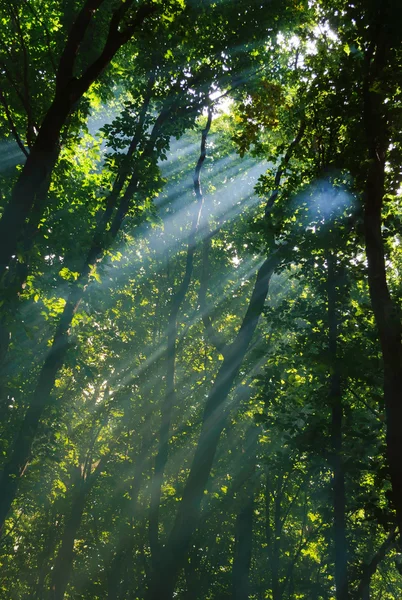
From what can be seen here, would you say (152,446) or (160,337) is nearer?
(160,337)

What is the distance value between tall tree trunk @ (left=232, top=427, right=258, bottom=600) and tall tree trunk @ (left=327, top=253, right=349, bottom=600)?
8922 mm

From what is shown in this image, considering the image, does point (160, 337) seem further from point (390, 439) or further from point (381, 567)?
point (390, 439)

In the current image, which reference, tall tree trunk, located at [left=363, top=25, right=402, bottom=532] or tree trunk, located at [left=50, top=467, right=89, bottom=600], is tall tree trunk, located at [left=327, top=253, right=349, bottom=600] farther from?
tree trunk, located at [left=50, top=467, right=89, bottom=600]

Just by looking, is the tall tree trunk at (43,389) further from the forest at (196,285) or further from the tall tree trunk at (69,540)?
the tall tree trunk at (69,540)

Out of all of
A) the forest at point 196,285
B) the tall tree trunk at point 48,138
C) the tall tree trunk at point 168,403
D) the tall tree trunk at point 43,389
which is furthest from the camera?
the tall tree trunk at point 168,403

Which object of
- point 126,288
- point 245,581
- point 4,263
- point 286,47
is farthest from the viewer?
point 126,288

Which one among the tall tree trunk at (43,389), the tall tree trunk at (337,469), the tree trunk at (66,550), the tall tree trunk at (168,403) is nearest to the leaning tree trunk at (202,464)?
the tall tree trunk at (337,469)

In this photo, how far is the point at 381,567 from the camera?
24531 mm

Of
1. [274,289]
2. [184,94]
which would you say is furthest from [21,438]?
[274,289]

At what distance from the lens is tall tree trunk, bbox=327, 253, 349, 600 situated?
1010cm

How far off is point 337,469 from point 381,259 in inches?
233

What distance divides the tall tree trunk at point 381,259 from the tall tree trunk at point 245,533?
15.0m

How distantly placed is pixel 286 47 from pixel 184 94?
3.48 m

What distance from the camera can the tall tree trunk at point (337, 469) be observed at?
1010 centimetres
